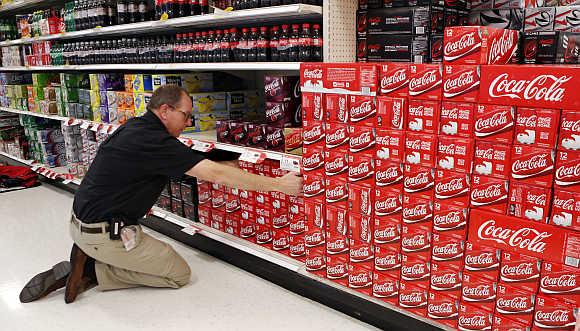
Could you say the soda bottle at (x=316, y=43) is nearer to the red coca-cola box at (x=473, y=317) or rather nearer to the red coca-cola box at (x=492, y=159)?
the red coca-cola box at (x=492, y=159)

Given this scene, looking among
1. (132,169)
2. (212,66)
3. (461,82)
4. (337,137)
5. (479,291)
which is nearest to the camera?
(461,82)

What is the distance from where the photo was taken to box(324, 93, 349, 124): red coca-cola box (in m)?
2.17

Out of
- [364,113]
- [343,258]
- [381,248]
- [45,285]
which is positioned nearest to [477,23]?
[364,113]

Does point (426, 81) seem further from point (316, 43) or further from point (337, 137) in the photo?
point (316, 43)

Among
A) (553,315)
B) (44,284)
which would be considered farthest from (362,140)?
(44,284)

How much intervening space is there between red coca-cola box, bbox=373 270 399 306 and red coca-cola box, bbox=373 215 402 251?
16 cm

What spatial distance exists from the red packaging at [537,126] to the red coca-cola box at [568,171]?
0.05 metres

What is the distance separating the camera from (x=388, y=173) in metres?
2.07

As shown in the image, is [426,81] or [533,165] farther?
[426,81]

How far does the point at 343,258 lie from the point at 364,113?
762 millimetres

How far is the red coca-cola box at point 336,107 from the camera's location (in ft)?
7.13

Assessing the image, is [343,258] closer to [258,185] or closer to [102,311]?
[258,185]

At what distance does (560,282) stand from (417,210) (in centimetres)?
58

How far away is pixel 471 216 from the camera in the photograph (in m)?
1.83
